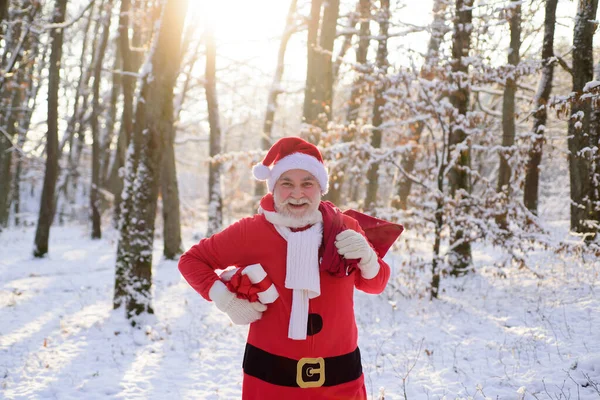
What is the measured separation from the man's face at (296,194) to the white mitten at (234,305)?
496 mm

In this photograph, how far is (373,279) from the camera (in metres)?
2.48

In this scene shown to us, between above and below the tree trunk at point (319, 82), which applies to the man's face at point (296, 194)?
below

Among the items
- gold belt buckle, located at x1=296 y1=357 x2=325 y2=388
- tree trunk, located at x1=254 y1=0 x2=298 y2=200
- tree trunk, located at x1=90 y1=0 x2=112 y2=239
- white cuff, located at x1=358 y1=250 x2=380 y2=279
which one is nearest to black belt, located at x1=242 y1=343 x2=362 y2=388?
gold belt buckle, located at x1=296 y1=357 x2=325 y2=388

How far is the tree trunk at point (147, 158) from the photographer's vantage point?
683 centimetres

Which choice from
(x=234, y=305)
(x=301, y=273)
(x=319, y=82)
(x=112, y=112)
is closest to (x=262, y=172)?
(x=301, y=273)

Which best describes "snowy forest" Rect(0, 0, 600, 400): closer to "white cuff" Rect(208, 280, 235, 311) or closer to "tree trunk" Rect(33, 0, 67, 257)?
"tree trunk" Rect(33, 0, 67, 257)

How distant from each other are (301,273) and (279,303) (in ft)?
0.73

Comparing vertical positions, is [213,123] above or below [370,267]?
above

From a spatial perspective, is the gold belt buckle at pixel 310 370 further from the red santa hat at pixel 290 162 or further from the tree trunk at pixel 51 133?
the tree trunk at pixel 51 133

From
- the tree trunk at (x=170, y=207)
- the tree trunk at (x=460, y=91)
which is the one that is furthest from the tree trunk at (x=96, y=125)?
the tree trunk at (x=460, y=91)

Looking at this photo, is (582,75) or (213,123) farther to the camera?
(213,123)

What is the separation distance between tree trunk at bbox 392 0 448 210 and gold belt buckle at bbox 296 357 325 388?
503 centimetres

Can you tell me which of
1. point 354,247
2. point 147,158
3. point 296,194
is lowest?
point 354,247

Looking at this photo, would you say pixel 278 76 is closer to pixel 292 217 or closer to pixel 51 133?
pixel 51 133
